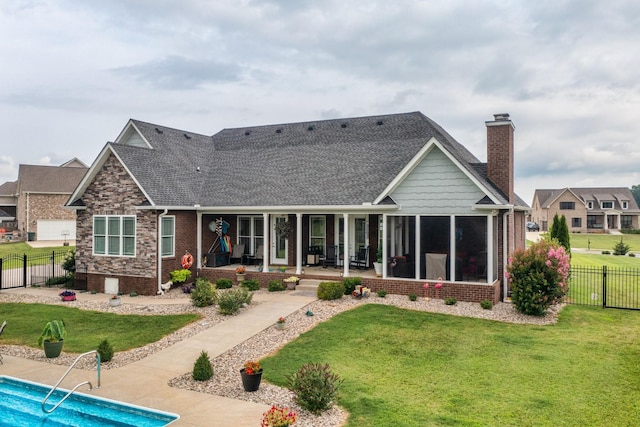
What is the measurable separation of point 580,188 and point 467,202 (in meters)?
68.9

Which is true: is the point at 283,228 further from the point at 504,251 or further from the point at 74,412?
the point at 74,412

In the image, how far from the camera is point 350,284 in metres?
16.4

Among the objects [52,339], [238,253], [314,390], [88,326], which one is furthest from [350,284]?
[52,339]

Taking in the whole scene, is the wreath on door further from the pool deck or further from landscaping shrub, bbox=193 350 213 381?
landscaping shrub, bbox=193 350 213 381

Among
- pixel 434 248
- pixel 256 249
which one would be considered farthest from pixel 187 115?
pixel 434 248

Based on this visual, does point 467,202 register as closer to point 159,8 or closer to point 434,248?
point 434,248

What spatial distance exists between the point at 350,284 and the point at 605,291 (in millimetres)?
9314

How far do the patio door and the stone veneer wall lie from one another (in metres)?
5.51

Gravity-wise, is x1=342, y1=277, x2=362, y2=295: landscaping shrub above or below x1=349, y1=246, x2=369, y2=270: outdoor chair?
below

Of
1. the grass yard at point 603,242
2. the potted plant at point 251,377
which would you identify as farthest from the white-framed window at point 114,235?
the grass yard at point 603,242

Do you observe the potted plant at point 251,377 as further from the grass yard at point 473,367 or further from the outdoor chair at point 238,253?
the outdoor chair at point 238,253

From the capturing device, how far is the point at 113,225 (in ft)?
61.1

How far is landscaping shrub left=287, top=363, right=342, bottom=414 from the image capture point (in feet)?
23.5

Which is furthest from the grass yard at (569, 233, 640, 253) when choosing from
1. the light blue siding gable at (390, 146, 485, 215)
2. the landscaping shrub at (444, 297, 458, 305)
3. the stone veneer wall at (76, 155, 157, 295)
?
the stone veneer wall at (76, 155, 157, 295)
